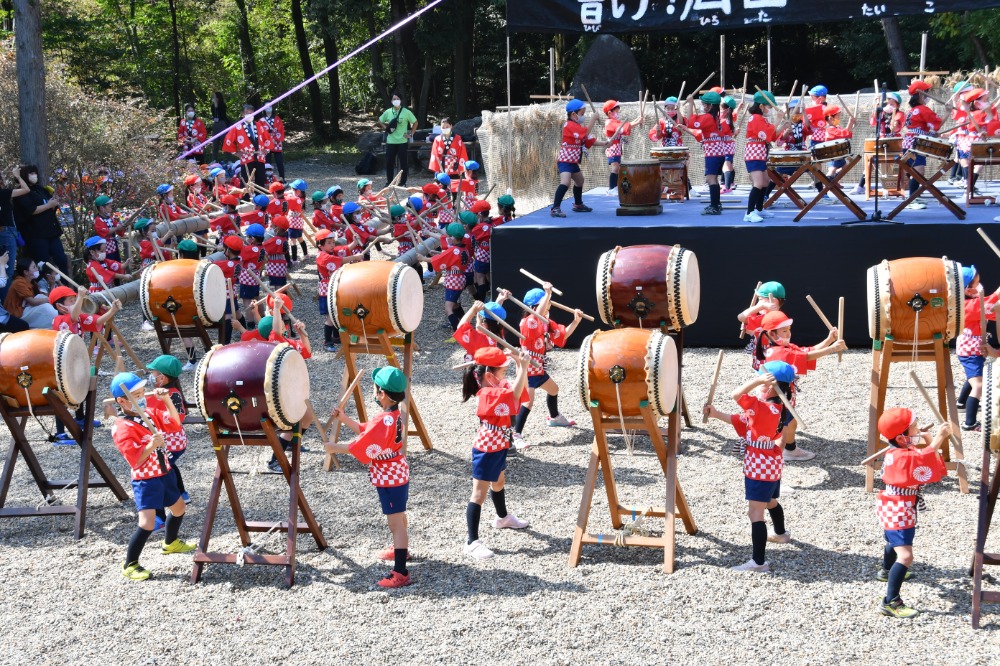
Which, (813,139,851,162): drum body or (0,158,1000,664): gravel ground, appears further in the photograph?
(813,139,851,162): drum body

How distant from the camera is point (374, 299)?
311 inches

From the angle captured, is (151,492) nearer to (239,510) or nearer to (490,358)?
(239,510)

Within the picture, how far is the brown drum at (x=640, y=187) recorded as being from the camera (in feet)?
37.1

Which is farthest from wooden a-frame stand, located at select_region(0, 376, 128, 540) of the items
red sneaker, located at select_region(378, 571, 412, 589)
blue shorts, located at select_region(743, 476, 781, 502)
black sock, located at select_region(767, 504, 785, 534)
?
black sock, located at select_region(767, 504, 785, 534)

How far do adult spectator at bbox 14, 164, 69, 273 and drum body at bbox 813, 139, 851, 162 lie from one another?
25.6 ft

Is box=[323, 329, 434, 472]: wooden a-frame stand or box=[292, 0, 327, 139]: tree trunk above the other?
box=[292, 0, 327, 139]: tree trunk

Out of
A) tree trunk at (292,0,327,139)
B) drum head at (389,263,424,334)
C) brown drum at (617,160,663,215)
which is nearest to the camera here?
Result: drum head at (389,263,424,334)

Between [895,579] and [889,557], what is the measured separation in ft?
0.74

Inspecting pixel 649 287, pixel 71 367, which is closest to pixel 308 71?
pixel 71 367

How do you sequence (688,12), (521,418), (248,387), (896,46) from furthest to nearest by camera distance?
1. (896,46)
2. (688,12)
3. (521,418)
4. (248,387)

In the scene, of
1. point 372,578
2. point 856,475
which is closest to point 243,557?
point 372,578

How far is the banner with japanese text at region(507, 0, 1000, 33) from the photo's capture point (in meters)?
11.5

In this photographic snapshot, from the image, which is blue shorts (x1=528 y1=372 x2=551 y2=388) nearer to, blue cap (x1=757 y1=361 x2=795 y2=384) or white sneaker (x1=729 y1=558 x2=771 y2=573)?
blue cap (x1=757 y1=361 x2=795 y2=384)

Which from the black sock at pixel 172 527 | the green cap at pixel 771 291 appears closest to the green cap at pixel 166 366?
the black sock at pixel 172 527
